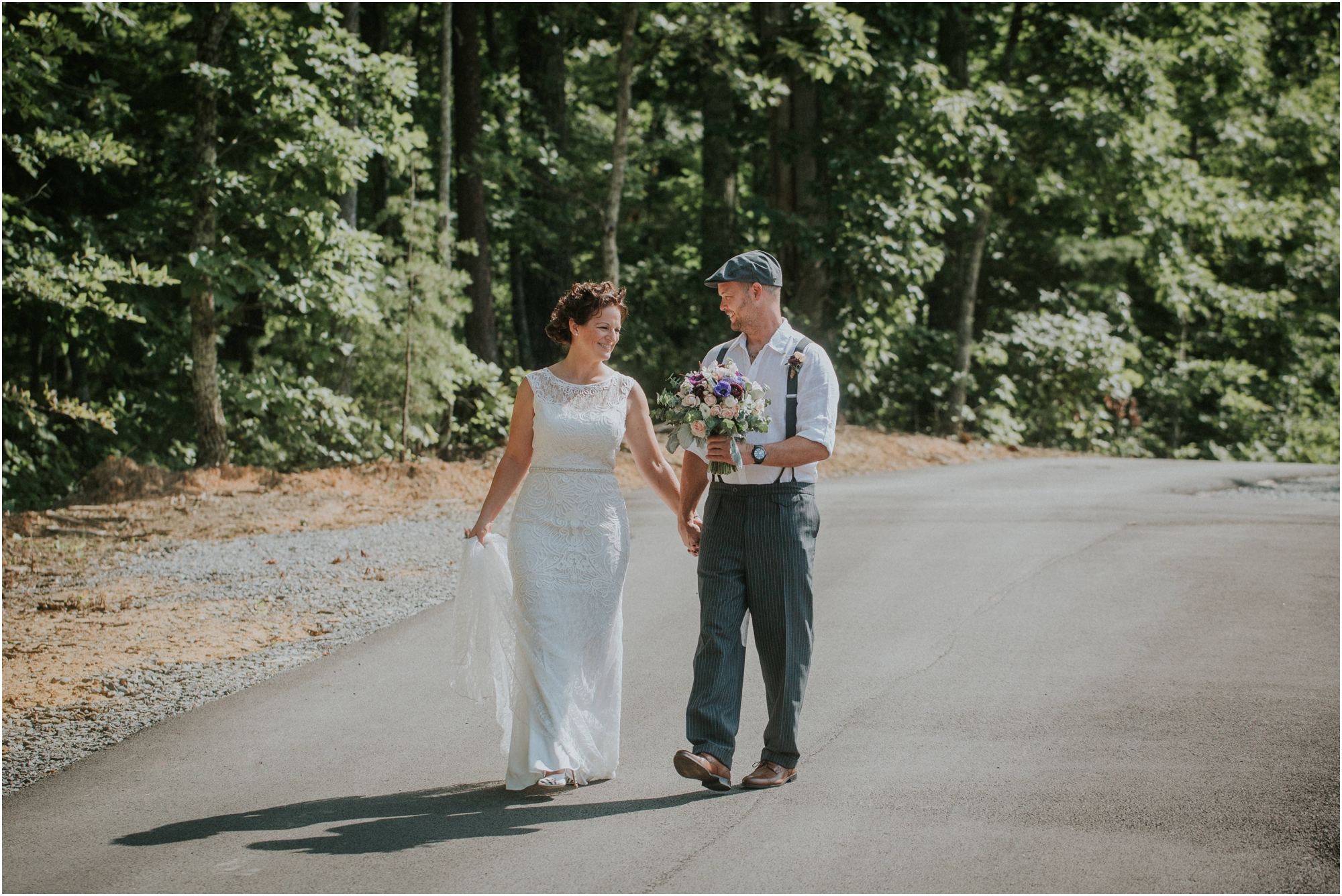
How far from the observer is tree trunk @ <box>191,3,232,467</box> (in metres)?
13.8

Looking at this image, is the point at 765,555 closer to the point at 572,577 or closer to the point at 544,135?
the point at 572,577

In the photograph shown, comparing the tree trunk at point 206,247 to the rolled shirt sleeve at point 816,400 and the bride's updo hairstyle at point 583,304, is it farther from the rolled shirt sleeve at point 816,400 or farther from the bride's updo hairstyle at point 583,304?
the rolled shirt sleeve at point 816,400

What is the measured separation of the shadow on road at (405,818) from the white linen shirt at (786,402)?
4.63 ft

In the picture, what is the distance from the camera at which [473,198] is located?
19.8 metres

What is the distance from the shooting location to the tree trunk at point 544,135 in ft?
71.1

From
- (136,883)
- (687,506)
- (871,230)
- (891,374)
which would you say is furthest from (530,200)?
(136,883)

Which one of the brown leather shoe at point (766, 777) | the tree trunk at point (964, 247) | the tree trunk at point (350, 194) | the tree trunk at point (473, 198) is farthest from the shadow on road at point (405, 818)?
the tree trunk at point (964, 247)

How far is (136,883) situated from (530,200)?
18.1 m

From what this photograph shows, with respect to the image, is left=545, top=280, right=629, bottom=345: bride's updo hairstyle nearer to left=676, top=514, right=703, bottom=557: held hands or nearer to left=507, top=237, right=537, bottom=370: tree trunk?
left=676, top=514, right=703, bottom=557: held hands

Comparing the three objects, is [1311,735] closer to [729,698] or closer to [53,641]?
[729,698]

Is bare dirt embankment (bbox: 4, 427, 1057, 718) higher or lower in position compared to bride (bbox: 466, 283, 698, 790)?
lower

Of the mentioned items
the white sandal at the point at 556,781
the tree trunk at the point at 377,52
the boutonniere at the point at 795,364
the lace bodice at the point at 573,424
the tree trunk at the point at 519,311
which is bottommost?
the white sandal at the point at 556,781

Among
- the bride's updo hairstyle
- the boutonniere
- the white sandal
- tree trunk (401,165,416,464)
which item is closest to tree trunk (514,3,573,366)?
tree trunk (401,165,416,464)

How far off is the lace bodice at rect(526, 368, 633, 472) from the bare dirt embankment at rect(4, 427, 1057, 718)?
3239 mm
